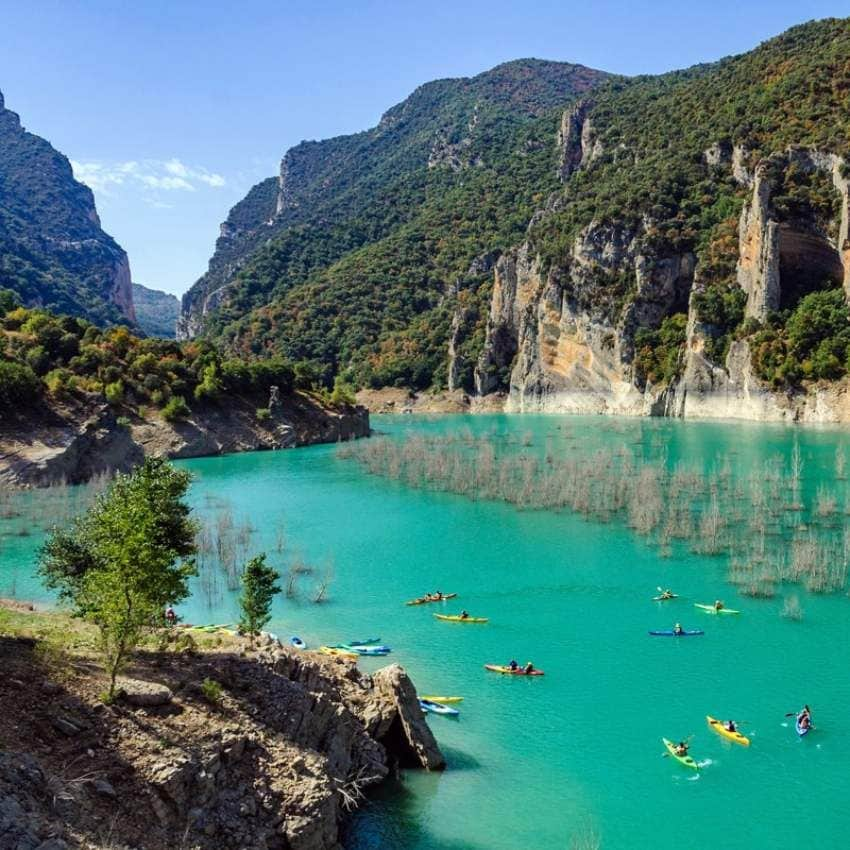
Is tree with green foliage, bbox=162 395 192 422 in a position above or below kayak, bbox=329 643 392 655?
above

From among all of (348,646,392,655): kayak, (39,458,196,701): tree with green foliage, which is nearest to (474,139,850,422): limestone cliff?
(348,646,392,655): kayak

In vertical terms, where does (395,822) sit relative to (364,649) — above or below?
below

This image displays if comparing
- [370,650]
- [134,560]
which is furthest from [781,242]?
[134,560]

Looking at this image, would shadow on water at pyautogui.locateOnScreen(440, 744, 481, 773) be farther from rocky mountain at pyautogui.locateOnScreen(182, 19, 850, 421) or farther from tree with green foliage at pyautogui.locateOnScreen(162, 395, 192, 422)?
rocky mountain at pyautogui.locateOnScreen(182, 19, 850, 421)

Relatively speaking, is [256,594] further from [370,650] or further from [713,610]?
[713,610]

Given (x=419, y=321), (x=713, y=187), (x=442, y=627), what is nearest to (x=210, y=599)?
(x=442, y=627)

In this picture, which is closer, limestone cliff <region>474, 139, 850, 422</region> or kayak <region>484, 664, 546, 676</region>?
kayak <region>484, 664, 546, 676</region>

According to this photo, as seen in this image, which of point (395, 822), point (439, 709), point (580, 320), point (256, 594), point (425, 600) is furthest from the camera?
point (580, 320)

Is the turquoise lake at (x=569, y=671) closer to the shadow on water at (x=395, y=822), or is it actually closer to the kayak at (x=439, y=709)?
the shadow on water at (x=395, y=822)
